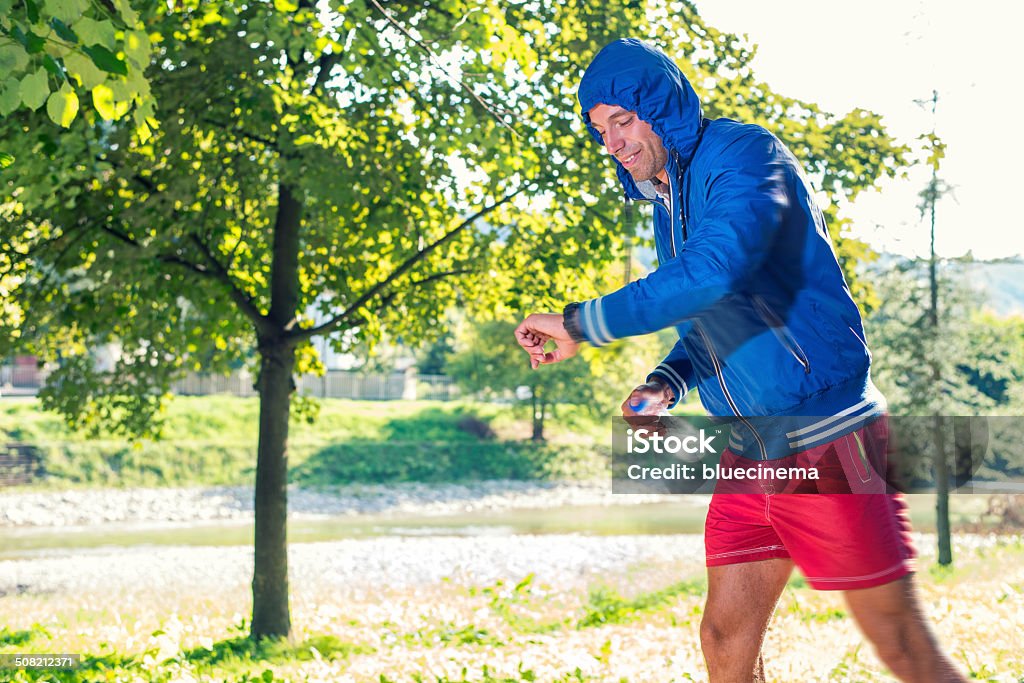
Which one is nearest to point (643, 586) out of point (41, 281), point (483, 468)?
point (41, 281)

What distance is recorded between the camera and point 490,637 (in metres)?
7.83

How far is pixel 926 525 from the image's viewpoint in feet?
79.3

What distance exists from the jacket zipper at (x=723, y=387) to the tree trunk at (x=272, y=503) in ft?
21.6

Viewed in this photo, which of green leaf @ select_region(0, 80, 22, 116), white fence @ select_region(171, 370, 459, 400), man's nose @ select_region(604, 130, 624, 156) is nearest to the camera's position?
man's nose @ select_region(604, 130, 624, 156)

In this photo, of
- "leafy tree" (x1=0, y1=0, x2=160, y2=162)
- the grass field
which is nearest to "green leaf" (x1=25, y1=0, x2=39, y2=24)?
"leafy tree" (x1=0, y1=0, x2=160, y2=162)

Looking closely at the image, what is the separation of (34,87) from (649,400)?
2392mm

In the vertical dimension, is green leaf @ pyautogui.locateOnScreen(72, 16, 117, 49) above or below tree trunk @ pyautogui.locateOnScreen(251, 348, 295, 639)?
above

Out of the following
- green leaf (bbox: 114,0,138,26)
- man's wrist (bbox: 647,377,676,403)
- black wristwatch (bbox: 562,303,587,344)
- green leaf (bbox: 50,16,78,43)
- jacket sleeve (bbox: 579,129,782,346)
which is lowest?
man's wrist (bbox: 647,377,676,403)

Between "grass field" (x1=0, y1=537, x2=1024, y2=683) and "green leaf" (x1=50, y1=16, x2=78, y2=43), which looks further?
"grass field" (x1=0, y1=537, x2=1024, y2=683)

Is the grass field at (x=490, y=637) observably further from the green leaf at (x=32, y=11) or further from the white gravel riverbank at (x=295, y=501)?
the white gravel riverbank at (x=295, y=501)

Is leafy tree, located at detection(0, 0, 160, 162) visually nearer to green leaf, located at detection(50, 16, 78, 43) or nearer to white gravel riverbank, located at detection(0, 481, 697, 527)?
green leaf, located at detection(50, 16, 78, 43)

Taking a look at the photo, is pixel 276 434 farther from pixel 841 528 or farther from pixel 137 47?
pixel 841 528

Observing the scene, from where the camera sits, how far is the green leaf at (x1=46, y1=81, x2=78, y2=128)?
11.7 ft

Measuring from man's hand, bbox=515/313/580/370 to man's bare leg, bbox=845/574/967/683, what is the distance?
888 millimetres
